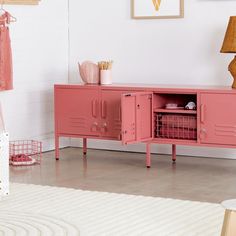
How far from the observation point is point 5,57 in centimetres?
578

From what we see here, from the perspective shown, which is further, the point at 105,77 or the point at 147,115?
→ the point at 105,77

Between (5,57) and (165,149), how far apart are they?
1.63 meters

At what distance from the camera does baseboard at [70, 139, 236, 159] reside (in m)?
6.01

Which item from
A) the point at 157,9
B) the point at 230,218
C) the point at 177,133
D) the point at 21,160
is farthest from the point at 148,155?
the point at 230,218

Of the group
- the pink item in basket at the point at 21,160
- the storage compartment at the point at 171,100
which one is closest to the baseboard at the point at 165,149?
the storage compartment at the point at 171,100

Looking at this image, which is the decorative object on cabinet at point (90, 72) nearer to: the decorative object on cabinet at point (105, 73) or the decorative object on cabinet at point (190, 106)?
the decorative object on cabinet at point (105, 73)

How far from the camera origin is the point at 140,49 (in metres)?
6.36

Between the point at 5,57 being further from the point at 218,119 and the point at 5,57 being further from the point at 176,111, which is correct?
the point at 218,119

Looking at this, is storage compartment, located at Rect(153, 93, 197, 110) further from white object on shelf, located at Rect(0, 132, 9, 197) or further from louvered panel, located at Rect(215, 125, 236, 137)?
white object on shelf, located at Rect(0, 132, 9, 197)

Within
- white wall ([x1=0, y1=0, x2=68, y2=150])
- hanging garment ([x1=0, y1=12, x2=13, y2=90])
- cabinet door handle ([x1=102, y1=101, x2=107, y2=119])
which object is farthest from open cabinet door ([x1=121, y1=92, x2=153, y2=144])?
white wall ([x1=0, y1=0, x2=68, y2=150])

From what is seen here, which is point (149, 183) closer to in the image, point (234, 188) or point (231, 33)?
point (234, 188)

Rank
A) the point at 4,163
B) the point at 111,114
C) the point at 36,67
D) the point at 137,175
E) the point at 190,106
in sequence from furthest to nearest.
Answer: the point at 36,67 → the point at 111,114 → the point at 190,106 → the point at 137,175 → the point at 4,163

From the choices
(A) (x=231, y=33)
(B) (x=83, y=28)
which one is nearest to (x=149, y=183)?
(A) (x=231, y=33)

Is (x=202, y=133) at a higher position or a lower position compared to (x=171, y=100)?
lower
